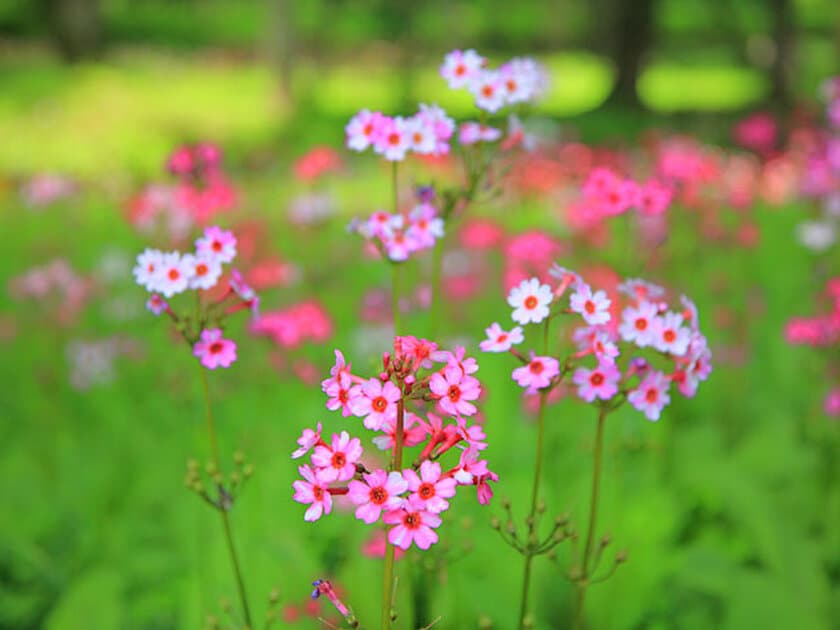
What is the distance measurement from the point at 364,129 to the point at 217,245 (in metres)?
0.41

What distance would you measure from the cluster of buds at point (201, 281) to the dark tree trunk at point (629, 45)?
1356cm

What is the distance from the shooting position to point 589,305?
5.06 ft

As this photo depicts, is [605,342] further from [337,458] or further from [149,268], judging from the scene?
[149,268]

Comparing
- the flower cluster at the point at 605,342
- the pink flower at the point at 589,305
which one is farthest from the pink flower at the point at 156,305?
the pink flower at the point at 589,305

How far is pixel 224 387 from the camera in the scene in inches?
163

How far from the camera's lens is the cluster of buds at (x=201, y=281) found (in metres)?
1.71

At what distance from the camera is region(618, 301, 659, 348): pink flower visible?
1.64 metres

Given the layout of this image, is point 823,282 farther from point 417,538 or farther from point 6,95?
point 6,95

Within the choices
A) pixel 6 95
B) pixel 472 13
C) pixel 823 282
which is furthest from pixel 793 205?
pixel 472 13

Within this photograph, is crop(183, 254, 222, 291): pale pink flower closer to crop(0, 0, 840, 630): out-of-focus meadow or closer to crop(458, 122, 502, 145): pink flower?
crop(0, 0, 840, 630): out-of-focus meadow

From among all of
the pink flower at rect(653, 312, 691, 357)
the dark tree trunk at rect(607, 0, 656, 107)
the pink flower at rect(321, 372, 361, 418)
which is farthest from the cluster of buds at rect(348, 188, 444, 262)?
the dark tree trunk at rect(607, 0, 656, 107)

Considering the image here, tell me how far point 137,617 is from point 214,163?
53.7 inches

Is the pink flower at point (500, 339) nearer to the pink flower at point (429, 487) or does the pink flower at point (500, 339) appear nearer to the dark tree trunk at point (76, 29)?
the pink flower at point (429, 487)

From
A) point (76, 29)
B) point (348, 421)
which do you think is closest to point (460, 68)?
point (348, 421)
